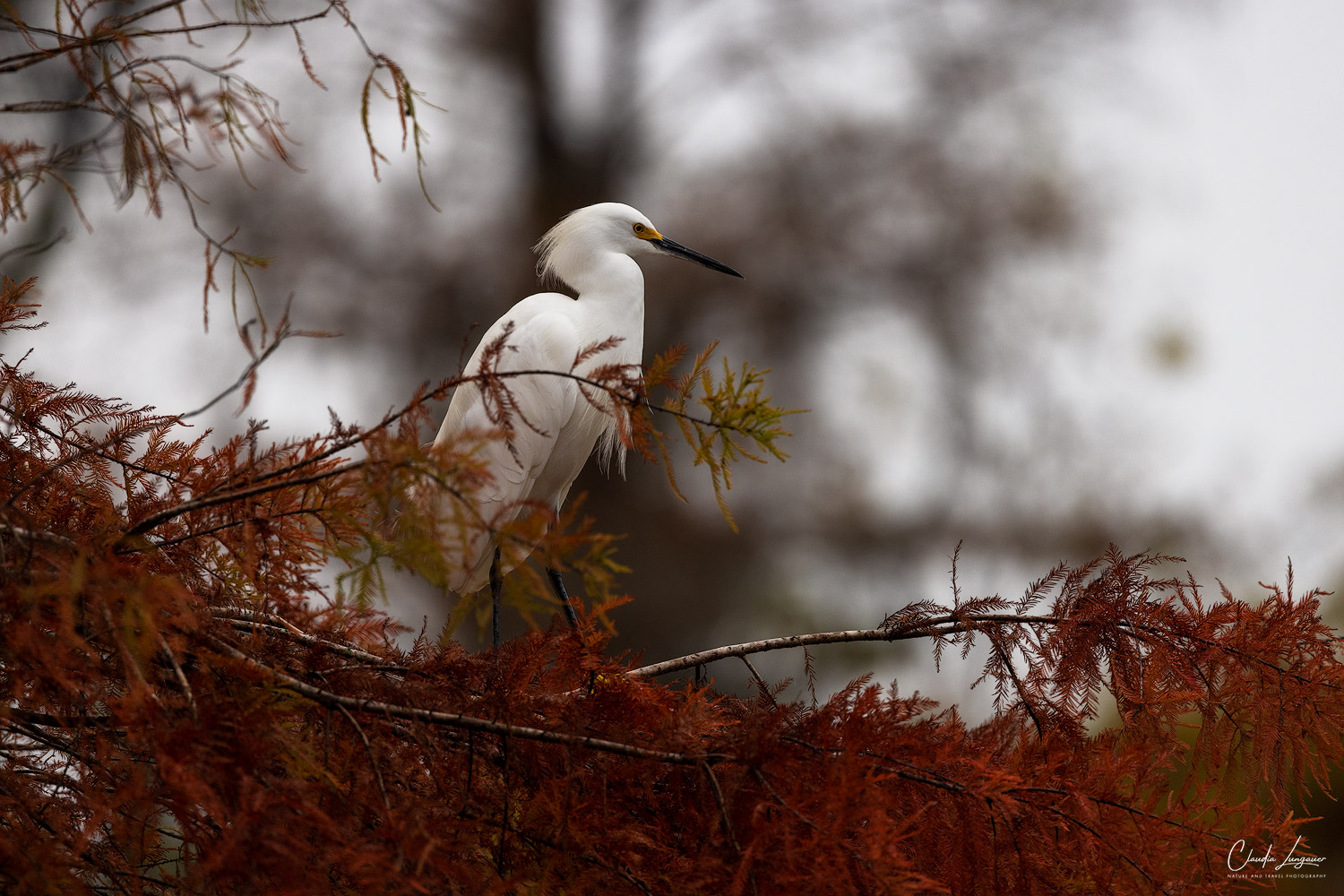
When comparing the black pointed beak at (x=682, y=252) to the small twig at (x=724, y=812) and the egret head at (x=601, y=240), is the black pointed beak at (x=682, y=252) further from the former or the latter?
the small twig at (x=724, y=812)

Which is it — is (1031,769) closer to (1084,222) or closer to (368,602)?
(368,602)

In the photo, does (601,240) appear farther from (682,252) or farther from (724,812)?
(724,812)

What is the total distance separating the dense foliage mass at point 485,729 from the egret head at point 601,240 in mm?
1429

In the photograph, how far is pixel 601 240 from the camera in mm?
2803

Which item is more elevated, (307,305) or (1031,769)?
(307,305)

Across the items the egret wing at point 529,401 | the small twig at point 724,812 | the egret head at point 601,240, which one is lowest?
the small twig at point 724,812

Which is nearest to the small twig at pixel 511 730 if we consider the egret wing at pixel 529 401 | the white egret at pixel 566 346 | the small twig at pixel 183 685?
the small twig at pixel 183 685

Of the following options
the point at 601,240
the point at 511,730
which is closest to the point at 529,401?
the point at 601,240

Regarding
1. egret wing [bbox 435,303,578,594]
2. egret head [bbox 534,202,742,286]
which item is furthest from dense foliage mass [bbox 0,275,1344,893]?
egret head [bbox 534,202,742,286]

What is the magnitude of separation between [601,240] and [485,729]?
1.93 m

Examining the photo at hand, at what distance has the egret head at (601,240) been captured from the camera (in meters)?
2.80

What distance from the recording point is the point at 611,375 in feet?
3.26

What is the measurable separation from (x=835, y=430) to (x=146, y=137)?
5.08 meters

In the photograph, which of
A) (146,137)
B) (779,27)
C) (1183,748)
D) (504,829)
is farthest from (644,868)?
(779,27)
